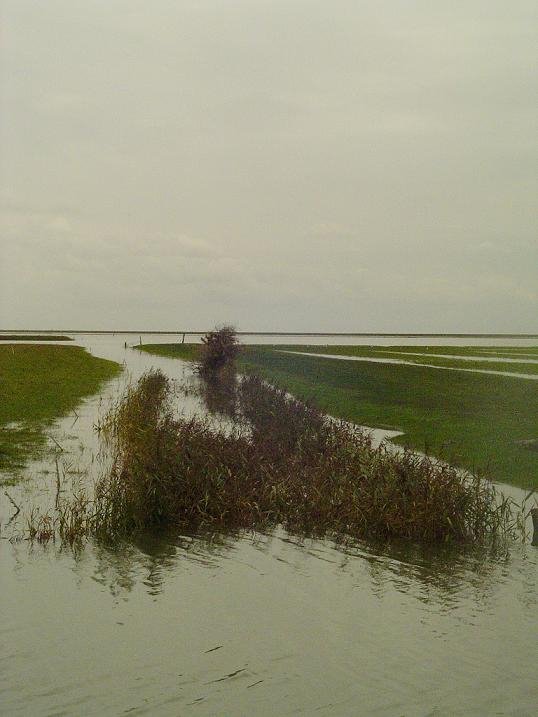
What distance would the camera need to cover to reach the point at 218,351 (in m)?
49.0

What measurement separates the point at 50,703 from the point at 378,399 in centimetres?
2839

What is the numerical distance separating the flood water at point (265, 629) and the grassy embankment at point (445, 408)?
3.94m

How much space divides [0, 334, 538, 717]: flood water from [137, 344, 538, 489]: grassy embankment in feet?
12.9

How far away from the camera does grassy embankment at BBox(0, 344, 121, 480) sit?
22.6 metres

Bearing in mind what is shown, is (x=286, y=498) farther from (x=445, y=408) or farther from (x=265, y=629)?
(x=445, y=408)

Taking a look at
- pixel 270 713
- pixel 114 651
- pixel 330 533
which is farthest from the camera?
pixel 330 533

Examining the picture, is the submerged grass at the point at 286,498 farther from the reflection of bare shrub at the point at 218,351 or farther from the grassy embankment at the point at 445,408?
the reflection of bare shrub at the point at 218,351

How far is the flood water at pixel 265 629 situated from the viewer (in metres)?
7.46

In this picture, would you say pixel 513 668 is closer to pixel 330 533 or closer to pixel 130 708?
pixel 130 708

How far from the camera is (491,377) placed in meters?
48.2

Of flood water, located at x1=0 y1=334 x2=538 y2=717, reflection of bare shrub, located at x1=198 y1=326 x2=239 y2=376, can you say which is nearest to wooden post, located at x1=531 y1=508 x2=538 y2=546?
flood water, located at x1=0 y1=334 x2=538 y2=717

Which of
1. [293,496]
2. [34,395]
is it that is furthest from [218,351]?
[293,496]

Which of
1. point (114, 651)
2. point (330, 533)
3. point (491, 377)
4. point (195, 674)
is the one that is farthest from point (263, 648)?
point (491, 377)

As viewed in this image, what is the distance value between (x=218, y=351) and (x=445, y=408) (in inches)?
811
